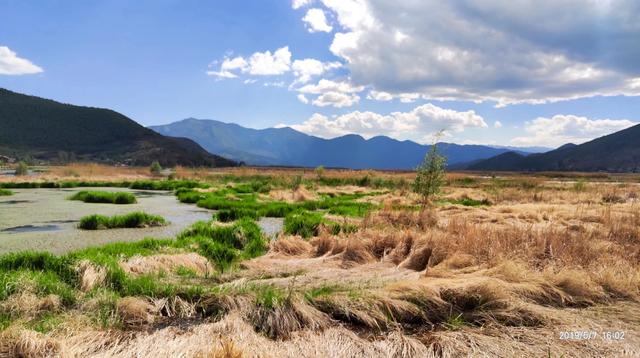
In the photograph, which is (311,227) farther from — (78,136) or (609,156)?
(609,156)

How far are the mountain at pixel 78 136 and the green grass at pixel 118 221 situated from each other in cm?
11207

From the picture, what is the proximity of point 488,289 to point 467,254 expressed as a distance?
2487mm

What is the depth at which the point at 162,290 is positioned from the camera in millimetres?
→ 6586

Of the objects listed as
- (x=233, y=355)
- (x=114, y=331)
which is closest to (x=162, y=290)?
(x=114, y=331)

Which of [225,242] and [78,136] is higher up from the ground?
[78,136]

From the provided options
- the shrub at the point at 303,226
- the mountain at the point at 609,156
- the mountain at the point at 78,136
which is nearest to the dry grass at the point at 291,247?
the shrub at the point at 303,226

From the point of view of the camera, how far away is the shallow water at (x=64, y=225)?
11789 millimetres

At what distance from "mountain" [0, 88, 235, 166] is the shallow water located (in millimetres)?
105406

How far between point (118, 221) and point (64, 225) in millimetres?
1818

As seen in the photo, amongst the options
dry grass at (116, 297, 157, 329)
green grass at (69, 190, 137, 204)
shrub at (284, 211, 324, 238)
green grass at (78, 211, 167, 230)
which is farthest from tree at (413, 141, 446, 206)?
dry grass at (116, 297, 157, 329)

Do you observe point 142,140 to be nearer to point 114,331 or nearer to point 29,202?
point 29,202

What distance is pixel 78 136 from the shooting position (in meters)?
137

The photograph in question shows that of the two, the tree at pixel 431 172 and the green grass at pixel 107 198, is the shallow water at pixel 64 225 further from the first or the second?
the tree at pixel 431 172

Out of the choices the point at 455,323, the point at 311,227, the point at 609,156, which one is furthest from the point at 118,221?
the point at 609,156
